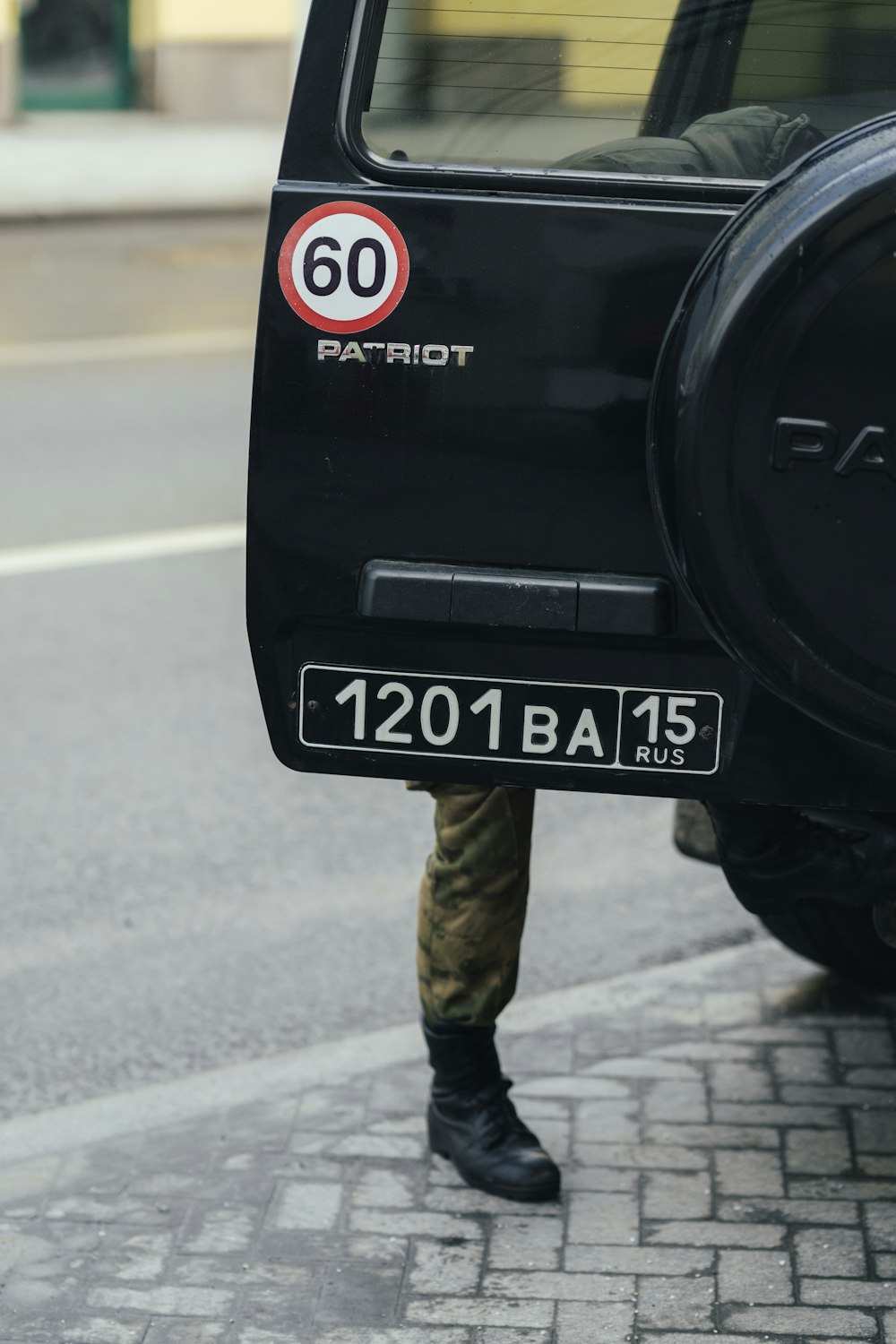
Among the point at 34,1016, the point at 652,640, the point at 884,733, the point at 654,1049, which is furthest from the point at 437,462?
the point at 34,1016

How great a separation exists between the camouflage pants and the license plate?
1.52 feet

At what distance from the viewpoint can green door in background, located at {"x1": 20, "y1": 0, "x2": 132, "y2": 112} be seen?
21.3 meters

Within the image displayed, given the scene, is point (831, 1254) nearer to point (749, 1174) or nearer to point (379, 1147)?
point (749, 1174)

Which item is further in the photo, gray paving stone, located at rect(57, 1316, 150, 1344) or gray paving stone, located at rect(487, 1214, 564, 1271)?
gray paving stone, located at rect(487, 1214, 564, 1271)

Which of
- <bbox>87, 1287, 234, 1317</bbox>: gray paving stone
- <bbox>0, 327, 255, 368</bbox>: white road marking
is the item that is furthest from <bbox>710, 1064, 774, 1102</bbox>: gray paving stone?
<bbox>0, 327, 255, 368</bbox>: white road marking

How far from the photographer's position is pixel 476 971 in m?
3.58

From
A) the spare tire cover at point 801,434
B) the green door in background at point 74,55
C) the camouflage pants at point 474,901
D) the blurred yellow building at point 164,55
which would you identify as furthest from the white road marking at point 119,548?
the green door in background at point 74,55

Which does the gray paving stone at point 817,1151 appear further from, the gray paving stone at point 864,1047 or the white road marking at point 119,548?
the white road marking at point 119,548

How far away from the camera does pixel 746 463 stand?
2.58 meters

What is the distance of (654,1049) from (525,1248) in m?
0.82

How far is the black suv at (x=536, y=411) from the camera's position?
276 cm

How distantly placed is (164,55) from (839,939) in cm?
1920

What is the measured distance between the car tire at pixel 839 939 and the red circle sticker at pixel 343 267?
71.1 inches

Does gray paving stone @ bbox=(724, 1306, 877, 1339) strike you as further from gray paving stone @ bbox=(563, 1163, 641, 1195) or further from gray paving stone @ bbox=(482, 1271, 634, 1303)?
gray paving stone @ bbox=(563, 1163, 641, 1195)
